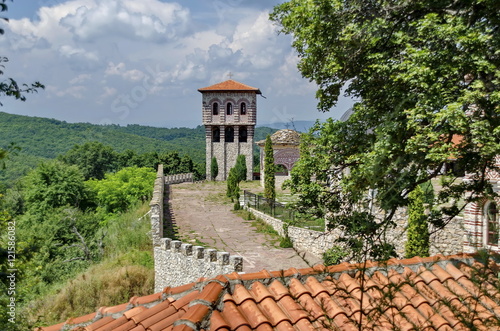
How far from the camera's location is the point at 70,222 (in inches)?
900

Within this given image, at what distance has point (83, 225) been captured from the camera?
79.5 ft

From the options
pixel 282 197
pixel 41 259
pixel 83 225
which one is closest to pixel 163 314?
pixel 41 259

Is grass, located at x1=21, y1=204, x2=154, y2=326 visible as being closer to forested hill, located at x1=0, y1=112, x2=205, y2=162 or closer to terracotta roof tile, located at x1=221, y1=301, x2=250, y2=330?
terracotta roof tile, located at x1=221, y1=301, x2=250, y2=330

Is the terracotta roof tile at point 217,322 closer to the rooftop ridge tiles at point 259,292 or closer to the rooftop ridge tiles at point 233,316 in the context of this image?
the rooftop ridge tiles at point 233,316

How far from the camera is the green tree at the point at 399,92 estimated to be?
195 inches

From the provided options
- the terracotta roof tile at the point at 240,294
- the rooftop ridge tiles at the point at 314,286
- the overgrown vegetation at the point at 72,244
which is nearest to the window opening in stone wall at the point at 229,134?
the overgrown vegetation at the point at 72,244

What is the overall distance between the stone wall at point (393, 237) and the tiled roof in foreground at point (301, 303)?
4.84 metres

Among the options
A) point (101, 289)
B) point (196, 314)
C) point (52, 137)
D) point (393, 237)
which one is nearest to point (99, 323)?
point (196, 314)

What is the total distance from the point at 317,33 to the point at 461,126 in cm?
306

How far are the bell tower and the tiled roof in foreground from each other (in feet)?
120

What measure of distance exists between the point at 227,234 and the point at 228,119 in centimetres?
2664

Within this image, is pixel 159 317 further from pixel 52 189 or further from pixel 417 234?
pixel 52 189

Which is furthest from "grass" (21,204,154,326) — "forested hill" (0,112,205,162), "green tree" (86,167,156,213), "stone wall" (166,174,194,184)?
"forested hill" (0,112,205,162)

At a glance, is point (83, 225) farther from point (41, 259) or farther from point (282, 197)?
point (282, 197)
